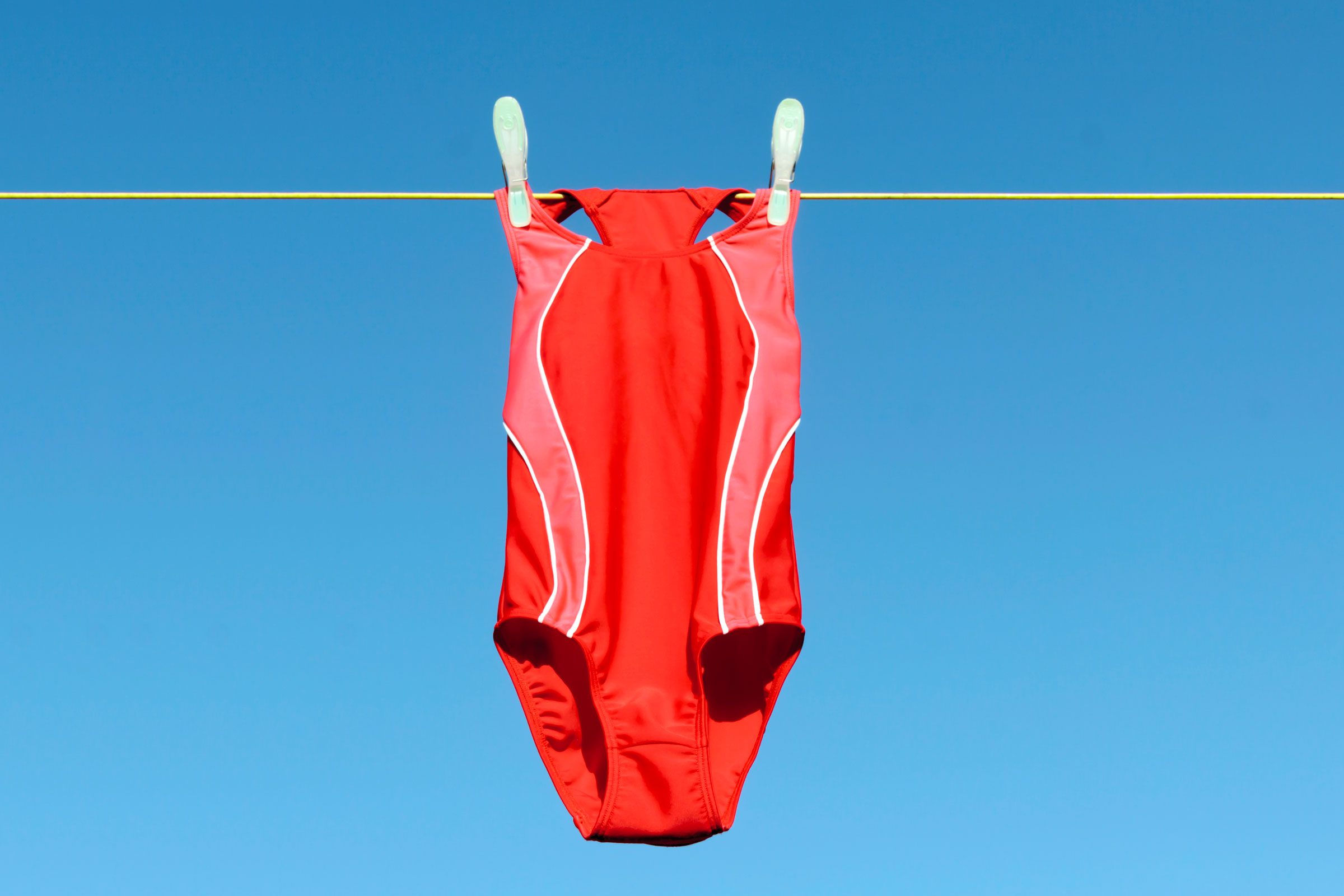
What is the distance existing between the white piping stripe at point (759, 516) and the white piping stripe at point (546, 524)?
552 mm

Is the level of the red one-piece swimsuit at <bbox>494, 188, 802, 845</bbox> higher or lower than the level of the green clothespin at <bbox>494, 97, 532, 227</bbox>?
lower

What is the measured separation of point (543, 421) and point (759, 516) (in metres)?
0.68

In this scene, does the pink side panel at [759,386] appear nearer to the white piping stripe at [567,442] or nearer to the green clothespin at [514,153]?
the white piping stripe at [567,442]

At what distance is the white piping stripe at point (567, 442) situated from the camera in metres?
4.62

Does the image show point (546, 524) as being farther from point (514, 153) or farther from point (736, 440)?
point (514, 153)

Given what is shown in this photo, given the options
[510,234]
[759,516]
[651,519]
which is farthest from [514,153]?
[759,516]

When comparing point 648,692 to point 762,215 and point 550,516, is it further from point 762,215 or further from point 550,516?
point 762,215

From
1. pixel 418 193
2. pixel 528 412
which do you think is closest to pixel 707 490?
pixel 528 412

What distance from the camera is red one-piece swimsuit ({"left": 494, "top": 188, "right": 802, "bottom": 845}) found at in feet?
15.1

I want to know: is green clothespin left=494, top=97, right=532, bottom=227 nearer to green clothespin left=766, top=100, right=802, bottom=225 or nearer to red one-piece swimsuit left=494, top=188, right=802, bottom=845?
red one-piece swimsuit left=494, top=188, right=802, bottom=845

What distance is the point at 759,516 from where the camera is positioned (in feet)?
15.1

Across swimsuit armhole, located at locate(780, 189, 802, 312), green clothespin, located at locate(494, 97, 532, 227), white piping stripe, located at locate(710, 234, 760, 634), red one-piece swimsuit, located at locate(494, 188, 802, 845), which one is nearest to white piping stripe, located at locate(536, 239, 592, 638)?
red one-piece swimsuit, located at locate(494, 188, 802, 845)

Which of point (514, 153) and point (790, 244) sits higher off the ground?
point (514, 153)

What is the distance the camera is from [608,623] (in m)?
4.68
